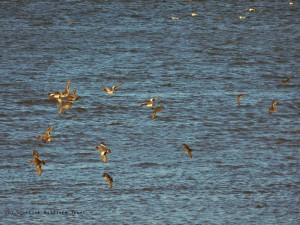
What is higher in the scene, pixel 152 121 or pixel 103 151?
pixel 103 151

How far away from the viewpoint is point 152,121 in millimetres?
20312

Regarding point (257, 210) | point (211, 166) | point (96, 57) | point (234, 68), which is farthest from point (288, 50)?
point (257, 210)

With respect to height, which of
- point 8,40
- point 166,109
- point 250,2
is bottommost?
point 250,2

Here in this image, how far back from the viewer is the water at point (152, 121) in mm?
15219

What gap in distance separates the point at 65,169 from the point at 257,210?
3.34 meters

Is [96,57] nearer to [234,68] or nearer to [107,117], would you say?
[234,68]

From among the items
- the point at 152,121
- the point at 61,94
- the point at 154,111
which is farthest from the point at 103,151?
the point at 61,94

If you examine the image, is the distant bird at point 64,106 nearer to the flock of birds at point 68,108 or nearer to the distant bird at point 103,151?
the flock of birds at point 68,108

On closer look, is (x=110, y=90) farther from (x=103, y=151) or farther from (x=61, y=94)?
(x=103, y=151)

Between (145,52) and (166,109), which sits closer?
(166,109)

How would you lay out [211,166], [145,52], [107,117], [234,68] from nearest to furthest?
[211,166], [107,117], [234,68], [145,52]

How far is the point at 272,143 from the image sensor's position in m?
18.7

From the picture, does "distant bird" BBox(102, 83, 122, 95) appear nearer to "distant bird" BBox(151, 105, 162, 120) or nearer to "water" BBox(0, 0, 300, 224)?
"water" BBox(0, 0, 300, 224)

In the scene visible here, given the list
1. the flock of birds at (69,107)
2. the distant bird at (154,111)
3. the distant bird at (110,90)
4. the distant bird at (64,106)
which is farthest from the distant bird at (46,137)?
the distant bird at (110,90)
